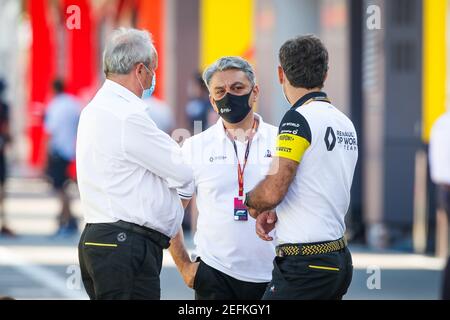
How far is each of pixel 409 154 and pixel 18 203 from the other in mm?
11938

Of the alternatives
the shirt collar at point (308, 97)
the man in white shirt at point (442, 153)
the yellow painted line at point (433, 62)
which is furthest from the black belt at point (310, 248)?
the yellow painted line at point (433, 62)

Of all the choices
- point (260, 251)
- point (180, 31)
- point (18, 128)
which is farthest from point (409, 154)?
point (18, 128)

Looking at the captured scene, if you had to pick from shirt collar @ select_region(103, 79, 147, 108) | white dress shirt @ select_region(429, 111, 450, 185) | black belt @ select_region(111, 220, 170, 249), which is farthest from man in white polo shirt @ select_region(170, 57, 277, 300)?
white dress shirt @ select_region(429, 111, 450, 185)

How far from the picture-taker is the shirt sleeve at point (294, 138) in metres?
6.07

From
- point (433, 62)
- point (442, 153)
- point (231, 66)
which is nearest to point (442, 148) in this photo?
point (442, 153)

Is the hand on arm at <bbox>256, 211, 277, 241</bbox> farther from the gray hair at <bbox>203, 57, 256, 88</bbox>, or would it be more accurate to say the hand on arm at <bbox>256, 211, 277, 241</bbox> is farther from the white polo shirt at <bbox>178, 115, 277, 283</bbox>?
the gray hair at <bbox>203, 57, 256, 88</bbox>

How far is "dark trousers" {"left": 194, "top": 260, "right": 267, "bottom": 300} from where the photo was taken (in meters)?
7.14

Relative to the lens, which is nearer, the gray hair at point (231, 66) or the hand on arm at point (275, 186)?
the hand on arm at point (275, 186)

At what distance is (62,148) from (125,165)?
42.9 ft

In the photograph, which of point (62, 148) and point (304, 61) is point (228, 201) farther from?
point (62, 148)

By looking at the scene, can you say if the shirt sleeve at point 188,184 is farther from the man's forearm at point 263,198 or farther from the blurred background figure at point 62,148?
the blurred background figure at point 62,148

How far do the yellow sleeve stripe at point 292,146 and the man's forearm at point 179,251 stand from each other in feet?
4.13

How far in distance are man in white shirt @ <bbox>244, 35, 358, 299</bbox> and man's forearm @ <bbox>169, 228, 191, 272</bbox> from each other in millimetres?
988

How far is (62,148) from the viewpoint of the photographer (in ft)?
64.3
